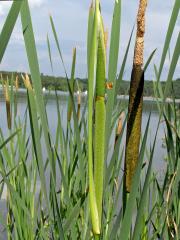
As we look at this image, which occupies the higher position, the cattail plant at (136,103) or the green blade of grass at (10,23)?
the green blade of grass at (10,23)

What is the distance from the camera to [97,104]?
407 mm

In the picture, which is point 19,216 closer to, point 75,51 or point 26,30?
point 75,51

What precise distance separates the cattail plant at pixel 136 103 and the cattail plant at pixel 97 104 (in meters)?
0.08

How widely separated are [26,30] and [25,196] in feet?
2.76

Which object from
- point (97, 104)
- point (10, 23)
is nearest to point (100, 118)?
point (97, 104)

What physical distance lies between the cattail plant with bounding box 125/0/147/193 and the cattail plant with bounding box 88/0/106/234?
0.08 m

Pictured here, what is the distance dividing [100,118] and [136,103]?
0.10 metres

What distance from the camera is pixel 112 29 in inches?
18.4

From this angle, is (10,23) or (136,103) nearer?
(10,23)

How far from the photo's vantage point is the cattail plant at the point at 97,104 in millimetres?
391

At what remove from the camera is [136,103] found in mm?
494

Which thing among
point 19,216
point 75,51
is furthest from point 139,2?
point 19,216

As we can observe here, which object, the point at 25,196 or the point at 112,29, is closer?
the point at 112,29

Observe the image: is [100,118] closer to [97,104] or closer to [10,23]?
[97,104]
